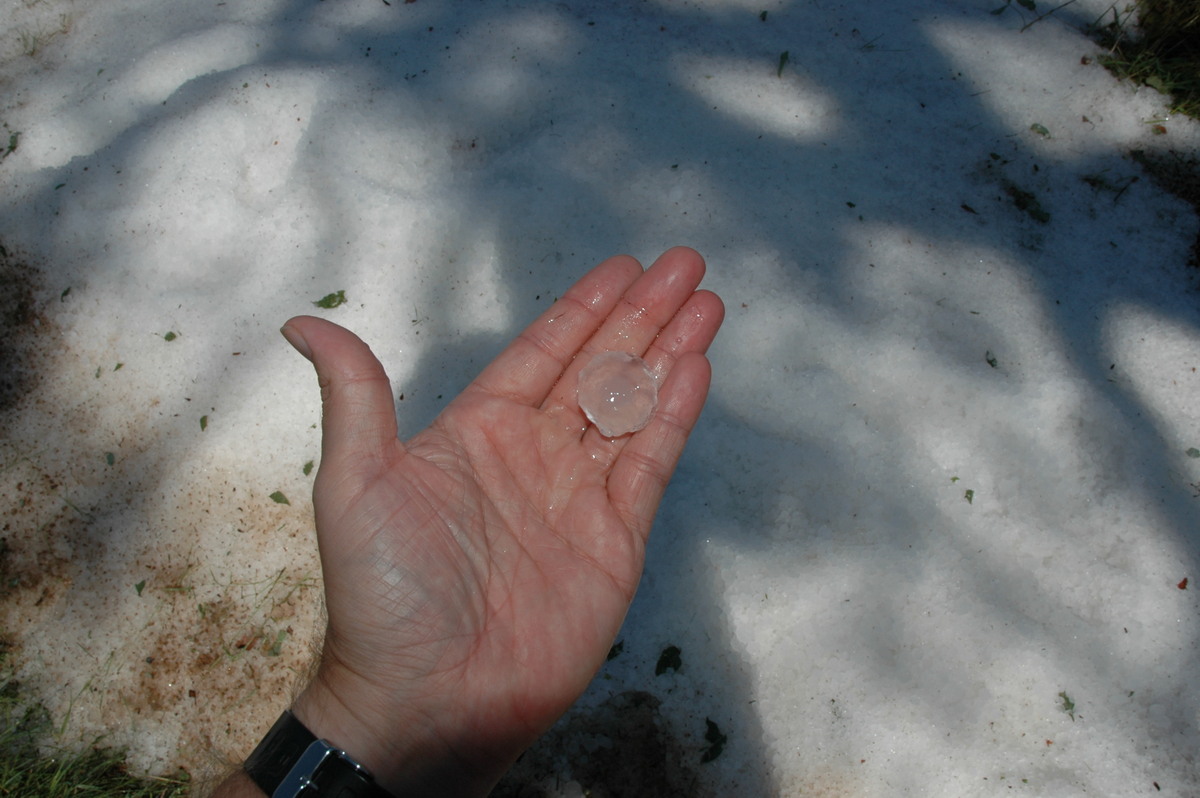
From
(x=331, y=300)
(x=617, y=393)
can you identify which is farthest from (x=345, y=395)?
(x=331, y=300)

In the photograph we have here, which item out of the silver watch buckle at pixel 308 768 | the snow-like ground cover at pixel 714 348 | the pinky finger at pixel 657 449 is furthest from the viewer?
the snow-like ground cover at pixel 714 348

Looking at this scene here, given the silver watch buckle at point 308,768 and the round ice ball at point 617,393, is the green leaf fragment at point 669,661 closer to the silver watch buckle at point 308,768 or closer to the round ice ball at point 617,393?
the round ice ball at point 617,393

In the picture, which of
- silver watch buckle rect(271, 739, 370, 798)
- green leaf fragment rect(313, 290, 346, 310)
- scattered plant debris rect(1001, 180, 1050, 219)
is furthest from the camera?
scattered plant debris rect(1001, 180, 1050, 219)

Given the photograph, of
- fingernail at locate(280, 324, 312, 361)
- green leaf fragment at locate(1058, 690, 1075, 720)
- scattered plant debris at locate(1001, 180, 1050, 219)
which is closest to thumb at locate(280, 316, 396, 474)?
fingernail at locate(280, 324, 312, 361)

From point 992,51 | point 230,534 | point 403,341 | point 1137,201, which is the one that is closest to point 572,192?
point 403,341

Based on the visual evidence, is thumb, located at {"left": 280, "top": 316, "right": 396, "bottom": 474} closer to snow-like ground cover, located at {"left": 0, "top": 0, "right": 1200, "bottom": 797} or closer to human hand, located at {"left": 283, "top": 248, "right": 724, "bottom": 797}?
human hand, located at {"left": 283, "top": 248, "right": 724, "bottom": 797}

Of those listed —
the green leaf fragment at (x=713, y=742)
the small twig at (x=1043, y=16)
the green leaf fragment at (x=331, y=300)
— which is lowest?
the green leaf fragment at (x=713, y=742)

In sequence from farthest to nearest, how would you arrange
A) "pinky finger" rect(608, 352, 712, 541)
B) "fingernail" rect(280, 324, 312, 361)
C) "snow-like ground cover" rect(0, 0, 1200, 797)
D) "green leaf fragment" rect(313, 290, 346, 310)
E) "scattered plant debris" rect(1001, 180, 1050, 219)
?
"scattered plant debris" rect(1001, 180, 1050, 219) → "green leaf fragment" rect(313, 290, 346, 310) → "snow-like ground cover" rect(0, 0, 1200, 797) → "pinky finger" rect(608, 352, 712, 541) → "fingernail" rect(280, 324, 312, 361)

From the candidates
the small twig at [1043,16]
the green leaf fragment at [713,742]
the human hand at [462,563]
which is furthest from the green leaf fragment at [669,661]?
the small twig at [1043,16]
